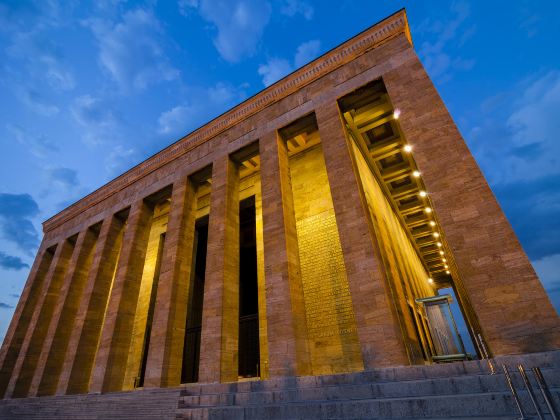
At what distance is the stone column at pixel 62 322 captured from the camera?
14016mm

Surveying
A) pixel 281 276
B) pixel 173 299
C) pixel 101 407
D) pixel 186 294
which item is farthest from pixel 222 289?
pixel 101 407

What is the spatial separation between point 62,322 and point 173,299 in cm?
832

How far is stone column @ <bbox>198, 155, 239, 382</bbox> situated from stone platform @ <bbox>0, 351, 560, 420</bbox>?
83 cm

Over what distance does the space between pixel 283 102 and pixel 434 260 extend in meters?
26.5

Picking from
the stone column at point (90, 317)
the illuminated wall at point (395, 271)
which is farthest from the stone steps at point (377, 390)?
the stone column at point (90, 317)

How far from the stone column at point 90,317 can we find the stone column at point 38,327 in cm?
331

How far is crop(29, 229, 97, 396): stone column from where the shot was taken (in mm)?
14016

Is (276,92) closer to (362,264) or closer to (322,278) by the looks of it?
(322,278)

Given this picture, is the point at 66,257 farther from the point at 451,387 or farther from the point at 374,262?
the point at 451,387

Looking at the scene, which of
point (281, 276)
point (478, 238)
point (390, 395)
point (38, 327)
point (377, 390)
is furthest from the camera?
point (38, 327)

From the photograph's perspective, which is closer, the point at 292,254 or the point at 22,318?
the point at 292,254

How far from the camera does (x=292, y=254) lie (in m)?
9.64

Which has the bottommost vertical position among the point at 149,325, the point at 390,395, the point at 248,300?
the point at 390,395

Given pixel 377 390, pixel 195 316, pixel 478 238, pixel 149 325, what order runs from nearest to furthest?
pixel 377 390, pixel 478 238, pixel 149 325, pixel 195 316
